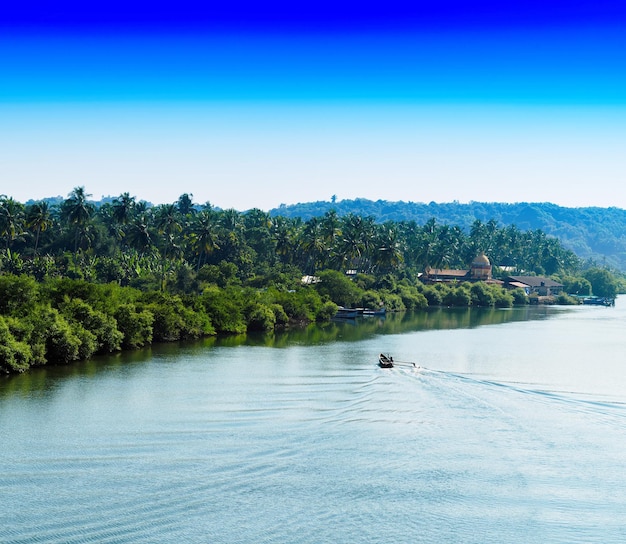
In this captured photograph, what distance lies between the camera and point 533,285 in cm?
12294

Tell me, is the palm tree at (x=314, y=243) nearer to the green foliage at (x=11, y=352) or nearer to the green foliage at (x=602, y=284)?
the green foliage at (x=11, y=352)

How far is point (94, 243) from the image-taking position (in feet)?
282

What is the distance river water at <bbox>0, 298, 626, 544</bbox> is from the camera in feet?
63.1

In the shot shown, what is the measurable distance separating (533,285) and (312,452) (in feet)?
344

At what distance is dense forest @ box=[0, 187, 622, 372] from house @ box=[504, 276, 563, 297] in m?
3.83

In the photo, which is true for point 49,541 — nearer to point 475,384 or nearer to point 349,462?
point 349,462

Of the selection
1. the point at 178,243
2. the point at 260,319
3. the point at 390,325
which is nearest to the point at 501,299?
the point at 390,325

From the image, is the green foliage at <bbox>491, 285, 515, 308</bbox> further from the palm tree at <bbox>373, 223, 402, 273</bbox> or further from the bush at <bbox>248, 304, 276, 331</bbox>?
the bush at <bbox>248, 304, 276, 331</bbox>

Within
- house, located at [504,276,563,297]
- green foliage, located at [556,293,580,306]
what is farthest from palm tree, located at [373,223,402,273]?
green foliage, located at [556,293,580,306]

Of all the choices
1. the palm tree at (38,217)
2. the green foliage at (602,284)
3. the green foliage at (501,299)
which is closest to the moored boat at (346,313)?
the palm tree at (38,217)

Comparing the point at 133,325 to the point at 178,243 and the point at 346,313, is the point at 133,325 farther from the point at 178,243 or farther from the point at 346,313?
the point at 178,243

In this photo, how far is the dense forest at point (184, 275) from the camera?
43.8 meters

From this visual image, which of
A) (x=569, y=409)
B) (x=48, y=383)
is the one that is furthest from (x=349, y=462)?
(x=48, y=383)

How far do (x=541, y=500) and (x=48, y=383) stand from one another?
960 inches
